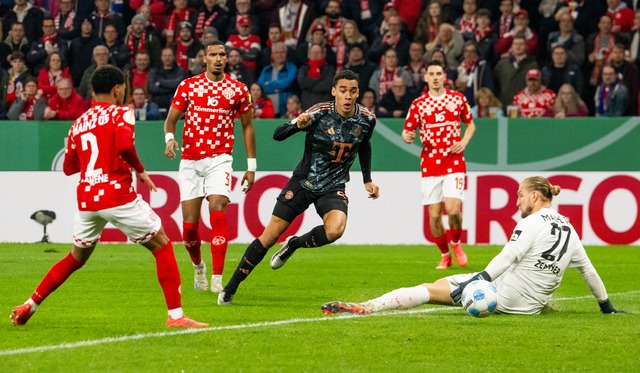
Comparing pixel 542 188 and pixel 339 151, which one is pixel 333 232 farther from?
pixel 542 188

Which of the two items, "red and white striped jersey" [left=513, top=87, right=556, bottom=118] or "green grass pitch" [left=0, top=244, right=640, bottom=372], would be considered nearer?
"green grass pitch" [left=0, top=244, right=640, bottom=372]

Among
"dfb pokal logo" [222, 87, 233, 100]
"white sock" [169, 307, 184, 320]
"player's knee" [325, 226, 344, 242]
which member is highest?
"dfb pokal logo" [222, 87, 233, 100]

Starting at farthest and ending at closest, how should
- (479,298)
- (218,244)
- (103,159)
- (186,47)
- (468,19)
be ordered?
(186,47), (468,19), (218,244), (479,298), (103,159)

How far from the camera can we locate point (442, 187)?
1523cm

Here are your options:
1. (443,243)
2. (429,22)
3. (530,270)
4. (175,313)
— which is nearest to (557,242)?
(530,270)

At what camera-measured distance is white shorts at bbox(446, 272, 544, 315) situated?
9.59 metres

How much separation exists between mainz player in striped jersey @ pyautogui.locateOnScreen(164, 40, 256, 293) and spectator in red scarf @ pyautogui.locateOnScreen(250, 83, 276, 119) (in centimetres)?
737

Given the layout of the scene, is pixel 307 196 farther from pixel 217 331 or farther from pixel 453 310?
pixel 217 331

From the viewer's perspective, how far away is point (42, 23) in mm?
22547

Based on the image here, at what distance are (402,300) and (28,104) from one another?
1240cm

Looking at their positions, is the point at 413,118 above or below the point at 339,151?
below

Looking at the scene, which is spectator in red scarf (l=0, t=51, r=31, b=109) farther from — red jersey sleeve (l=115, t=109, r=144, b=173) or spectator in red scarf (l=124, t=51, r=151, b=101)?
red jersey sleeve (l=115, t=109, r=144, b=173)

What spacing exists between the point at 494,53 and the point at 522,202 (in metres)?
11.4

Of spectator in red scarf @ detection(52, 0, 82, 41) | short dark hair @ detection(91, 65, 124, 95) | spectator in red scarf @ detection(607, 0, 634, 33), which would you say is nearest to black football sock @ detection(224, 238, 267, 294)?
short dark hair @ detection(91, 65, 124, 95)
